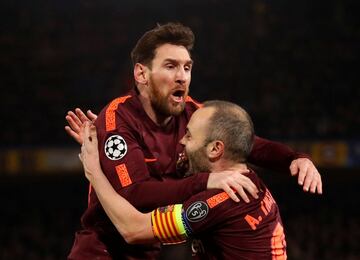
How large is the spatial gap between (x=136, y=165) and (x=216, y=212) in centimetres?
59

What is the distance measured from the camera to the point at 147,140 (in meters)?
3.91

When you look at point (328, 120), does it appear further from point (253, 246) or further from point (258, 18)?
point (253, 246)

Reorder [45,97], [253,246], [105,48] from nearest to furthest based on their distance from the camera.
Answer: [253,246] → [45,97] → [105,48]

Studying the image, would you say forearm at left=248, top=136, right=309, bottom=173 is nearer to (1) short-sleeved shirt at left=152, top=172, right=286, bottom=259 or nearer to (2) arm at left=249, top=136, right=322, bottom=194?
(2) arm at left=249, top=136, right=322, bottom=194

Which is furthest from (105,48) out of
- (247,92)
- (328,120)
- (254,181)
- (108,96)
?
(254,181)

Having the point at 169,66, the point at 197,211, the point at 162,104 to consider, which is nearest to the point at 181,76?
the point at 169,66

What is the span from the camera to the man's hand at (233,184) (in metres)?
3.22

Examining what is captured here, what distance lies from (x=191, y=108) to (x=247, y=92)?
10415mm

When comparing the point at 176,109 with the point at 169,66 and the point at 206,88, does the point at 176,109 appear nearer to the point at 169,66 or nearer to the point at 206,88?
the point at 169,66

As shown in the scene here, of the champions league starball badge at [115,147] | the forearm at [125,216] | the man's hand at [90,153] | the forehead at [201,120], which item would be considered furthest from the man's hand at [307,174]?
the man's hand at [90,153]

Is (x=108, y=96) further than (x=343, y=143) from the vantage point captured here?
Result: Yes

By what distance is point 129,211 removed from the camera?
343cm

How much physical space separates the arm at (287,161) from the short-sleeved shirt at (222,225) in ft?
1.30

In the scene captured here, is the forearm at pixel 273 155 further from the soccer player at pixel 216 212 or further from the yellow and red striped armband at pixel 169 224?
the yellow and red striped armband at pixel 169 224
